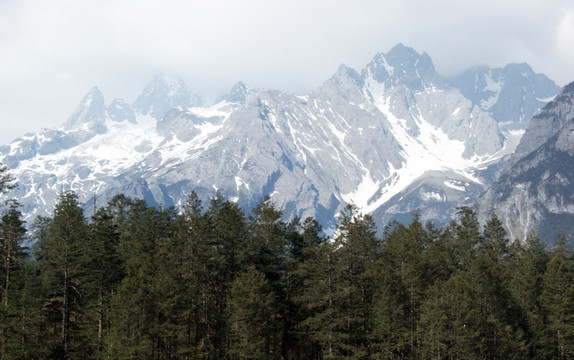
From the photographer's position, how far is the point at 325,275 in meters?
56.8

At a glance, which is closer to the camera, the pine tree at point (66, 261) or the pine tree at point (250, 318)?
the pine tree at point (250, 318)

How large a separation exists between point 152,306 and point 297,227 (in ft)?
110

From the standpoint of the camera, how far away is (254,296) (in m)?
53.9

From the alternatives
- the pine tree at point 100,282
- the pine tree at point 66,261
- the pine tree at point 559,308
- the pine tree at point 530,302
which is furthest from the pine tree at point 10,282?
the pine tree at point 559,308

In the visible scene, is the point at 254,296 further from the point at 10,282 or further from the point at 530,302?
the point at 530,302

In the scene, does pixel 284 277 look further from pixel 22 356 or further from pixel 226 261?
pixel 22 356

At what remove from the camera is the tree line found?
2083 inches

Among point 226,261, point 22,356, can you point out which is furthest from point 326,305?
point 22,356

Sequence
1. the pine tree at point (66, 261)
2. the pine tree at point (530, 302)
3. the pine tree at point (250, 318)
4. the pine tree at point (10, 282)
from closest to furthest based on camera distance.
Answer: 1. the pine tree at point (10, 282)
2. the pine tree at point (250, 318)
3. the pine tree at point (66, 261)
4. the pine tree at point (530, 302)

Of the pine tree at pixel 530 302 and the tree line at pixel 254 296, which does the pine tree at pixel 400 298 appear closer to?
the tree line at pixel 254 296

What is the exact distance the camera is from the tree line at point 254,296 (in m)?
52.9

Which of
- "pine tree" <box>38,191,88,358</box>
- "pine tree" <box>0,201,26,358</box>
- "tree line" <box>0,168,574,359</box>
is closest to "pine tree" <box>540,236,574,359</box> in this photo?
"tree line" <box>0,168,574,359</box>

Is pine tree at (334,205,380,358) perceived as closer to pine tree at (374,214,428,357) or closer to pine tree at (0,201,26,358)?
pine tree at (374,214,428,357)

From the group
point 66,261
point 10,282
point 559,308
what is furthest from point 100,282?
point 559,308
